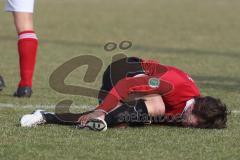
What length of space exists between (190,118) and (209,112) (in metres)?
0.17

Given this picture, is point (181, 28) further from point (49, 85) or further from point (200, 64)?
point (49, 85)

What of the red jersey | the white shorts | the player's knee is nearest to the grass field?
the red jersey

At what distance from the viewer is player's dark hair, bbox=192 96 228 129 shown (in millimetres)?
5770

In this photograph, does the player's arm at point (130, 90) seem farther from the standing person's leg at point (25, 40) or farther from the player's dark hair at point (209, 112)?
the standing person's leg at point (25, 40)

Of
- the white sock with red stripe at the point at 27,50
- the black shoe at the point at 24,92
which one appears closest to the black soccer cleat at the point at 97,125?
the black shoe at the point at 24,92

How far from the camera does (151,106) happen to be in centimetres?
585

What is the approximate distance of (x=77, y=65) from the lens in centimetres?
1026

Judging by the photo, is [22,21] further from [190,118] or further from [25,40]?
[190,118]

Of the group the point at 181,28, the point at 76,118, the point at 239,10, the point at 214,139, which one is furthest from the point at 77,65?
the point at 239,10

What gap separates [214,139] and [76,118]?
118cm

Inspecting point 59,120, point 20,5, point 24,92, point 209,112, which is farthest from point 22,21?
point 209,112

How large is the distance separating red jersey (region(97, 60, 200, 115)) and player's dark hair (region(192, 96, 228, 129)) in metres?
0.13

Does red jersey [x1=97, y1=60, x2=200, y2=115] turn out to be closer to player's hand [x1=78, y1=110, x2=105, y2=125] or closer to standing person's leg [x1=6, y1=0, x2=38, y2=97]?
player's hand [x1=78, y1=110, x2=105, y2=125]

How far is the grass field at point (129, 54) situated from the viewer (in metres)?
5.07
